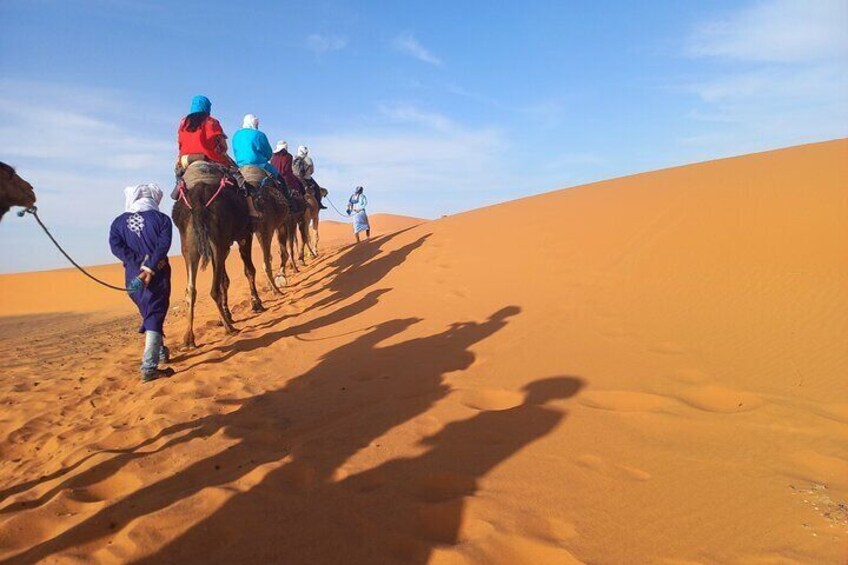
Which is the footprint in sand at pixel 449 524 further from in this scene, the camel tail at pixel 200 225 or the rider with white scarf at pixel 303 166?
the rider with white scarf at pixel 303 166

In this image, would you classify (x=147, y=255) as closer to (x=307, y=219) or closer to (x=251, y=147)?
(x=251, y=147)

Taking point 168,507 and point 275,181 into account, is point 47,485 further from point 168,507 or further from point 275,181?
point 275,181

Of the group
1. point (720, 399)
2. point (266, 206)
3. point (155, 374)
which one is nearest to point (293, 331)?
point (155, 374)

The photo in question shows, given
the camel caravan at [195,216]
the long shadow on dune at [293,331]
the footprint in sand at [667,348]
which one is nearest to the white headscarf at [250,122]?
the camel caravan at [195,216]

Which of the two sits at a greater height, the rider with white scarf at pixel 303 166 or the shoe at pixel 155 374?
the rider with white scarf at pixel 303 166

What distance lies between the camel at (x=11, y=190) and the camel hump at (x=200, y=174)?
9.22 feet

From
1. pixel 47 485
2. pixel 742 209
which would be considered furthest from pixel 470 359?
pixel 742 209

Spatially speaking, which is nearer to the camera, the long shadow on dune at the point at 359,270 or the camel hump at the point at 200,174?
the camel hump at the point at 200,174

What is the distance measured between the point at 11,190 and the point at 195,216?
281 cm

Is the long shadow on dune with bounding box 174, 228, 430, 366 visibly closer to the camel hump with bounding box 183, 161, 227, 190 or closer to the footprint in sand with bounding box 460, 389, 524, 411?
the camel hump with bounding box 183, 161, 227, 190

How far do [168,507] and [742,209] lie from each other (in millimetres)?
8538

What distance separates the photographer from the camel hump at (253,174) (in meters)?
8.98

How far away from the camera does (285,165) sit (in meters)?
11.7

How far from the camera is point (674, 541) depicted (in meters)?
2.29
